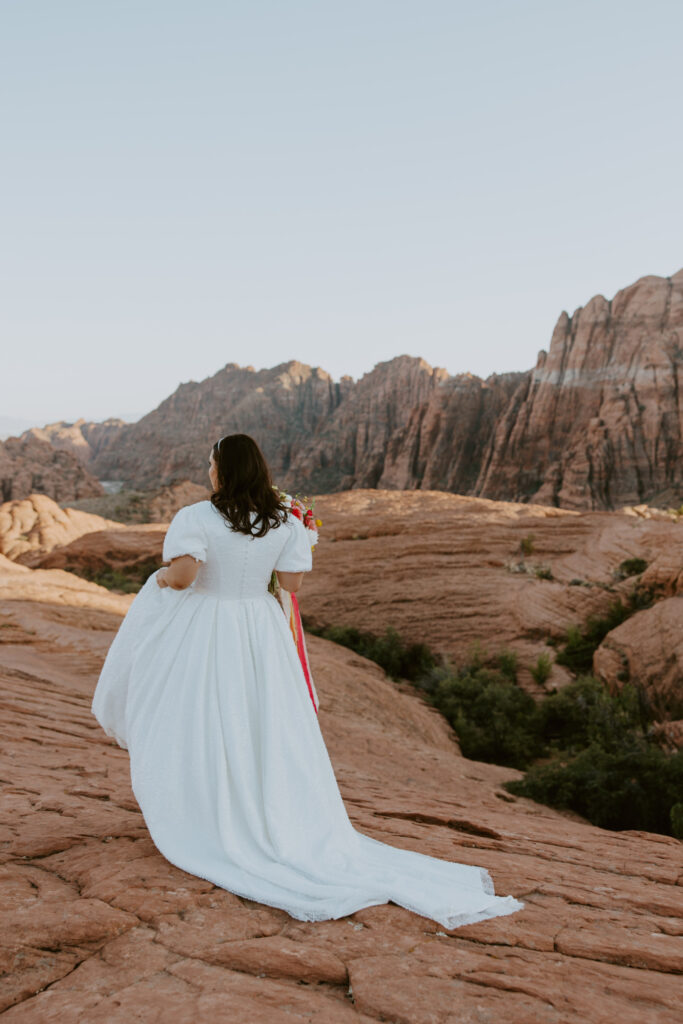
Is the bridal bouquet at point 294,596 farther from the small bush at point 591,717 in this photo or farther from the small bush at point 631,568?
the small bush at point 631,568

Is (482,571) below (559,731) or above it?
→ above

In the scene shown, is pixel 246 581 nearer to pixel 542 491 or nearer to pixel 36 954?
pixel 36 954

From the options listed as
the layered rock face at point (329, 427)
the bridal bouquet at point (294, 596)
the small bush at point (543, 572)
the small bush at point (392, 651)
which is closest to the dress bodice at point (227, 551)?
the bridal bouquet at point (294, 596)

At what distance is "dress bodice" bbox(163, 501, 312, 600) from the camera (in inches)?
117

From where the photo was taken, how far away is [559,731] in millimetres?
10969

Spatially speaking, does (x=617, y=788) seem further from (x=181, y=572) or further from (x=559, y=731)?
(x=181, y=572)

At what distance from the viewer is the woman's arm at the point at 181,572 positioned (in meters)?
2.94

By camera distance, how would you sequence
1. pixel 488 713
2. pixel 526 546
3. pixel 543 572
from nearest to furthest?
pixel 488 713
pixel 543 572
pixel 526 546

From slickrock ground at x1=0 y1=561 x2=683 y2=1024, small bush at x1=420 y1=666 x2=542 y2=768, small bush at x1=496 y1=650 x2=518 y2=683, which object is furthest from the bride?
small bush at x1=496 y1=650 x2=518 y2=683

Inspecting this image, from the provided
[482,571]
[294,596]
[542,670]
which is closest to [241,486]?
[294,596]

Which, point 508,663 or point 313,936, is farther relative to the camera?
point 508,663

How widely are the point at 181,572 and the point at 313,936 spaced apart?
155 cm

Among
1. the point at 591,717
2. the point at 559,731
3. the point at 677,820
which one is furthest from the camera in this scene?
the point at 559,731

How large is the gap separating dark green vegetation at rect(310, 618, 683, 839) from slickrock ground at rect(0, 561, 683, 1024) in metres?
2.47
